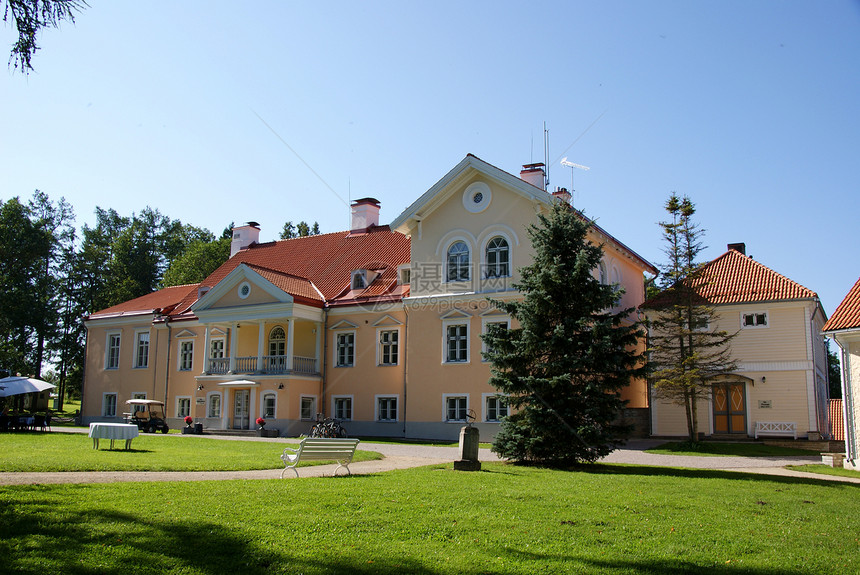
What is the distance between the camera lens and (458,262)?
2900 cm

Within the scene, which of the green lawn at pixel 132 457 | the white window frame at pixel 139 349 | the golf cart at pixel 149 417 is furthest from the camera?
the white window frame at pixel 139 349

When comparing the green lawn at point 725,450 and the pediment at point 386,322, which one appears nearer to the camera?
the green lawn at point 725,450

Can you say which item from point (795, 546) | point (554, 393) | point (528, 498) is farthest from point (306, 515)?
point (554, 393)

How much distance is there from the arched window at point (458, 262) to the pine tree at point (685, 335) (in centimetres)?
750

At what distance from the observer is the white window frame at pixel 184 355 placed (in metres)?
36.7

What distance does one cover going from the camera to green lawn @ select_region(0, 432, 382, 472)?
532 inches

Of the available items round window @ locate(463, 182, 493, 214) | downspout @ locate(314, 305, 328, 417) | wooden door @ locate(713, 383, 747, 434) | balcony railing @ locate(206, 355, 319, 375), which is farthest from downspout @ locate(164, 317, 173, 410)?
wooden door @ locate(713, 383, 747, 434)

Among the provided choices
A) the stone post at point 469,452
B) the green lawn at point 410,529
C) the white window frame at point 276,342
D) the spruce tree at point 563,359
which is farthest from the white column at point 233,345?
the green lawn at point 410,529

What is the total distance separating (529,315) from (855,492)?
25.3 ft

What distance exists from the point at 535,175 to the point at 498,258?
14.9 feet

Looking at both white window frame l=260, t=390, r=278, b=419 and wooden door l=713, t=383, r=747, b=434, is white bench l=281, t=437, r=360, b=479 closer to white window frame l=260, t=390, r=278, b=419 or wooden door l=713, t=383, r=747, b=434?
white window frame l=260, t=390, r=278, b=419

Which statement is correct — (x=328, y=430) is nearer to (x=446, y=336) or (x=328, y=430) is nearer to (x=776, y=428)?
(x=446, y=336)

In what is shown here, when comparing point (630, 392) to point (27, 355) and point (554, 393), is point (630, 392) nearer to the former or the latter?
point (554, 393)

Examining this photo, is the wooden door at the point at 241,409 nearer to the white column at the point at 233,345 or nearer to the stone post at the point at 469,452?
the white column at the point at 233,345
